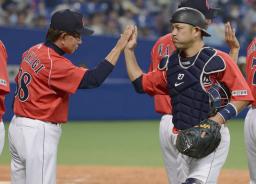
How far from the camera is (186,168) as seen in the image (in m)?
5.62

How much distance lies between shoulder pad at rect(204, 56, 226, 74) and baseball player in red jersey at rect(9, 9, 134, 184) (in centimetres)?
82

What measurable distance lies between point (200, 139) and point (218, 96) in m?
0.43

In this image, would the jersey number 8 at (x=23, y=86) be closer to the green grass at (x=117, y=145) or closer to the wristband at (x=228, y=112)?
the wristband at (x=228, y=112)

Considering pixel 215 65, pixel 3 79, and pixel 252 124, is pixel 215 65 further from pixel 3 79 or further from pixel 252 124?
pixel 3 79

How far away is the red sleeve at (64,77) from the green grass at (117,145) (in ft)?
16.8

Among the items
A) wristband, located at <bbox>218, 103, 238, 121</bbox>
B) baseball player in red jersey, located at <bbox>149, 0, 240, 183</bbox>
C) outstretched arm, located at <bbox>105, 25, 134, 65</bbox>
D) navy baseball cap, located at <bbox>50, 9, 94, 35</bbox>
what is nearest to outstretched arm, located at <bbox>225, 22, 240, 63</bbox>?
baseball player in red jersey, located at <bbox>149, 0, 240, 183</bbox>

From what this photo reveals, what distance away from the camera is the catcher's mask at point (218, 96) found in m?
5.43

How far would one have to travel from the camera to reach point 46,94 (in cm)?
581

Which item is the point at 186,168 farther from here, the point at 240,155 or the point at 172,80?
the point at 240,155

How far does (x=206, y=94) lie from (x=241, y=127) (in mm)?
10495

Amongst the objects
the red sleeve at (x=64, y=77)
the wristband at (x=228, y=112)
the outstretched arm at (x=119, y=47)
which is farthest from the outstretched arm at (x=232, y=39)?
the red sleeve at (x=64, y=77)

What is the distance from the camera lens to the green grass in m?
11.1

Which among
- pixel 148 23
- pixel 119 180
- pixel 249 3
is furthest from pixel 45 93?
pixel 249 3

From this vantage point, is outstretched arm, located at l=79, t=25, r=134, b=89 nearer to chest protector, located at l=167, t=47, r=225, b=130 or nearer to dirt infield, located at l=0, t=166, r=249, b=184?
chest protector, located at l=167, t=47, r=225, b=130
